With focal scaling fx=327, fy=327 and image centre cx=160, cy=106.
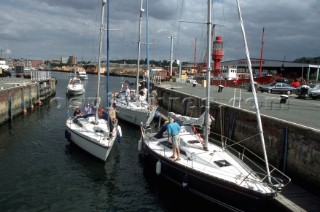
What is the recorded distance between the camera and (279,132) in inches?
614

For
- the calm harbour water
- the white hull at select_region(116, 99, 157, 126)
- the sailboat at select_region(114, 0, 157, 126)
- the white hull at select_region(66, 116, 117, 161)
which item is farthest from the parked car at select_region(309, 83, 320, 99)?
the white hull at select_region(66, 116, 117, 161)

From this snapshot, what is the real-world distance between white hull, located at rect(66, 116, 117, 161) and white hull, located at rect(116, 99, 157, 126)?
7057 millimetres

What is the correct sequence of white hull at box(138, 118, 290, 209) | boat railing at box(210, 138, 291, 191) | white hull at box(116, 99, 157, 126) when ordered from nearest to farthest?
1. white hull at box(138, 118, 290, 209)
2. boat railing at box(210, 138, 291, 191)
3. white hull at box(116, 99, 157, 126)

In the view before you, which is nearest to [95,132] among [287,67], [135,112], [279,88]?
[135,112]

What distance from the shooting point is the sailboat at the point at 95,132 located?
718 inches

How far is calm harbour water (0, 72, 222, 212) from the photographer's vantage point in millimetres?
13570

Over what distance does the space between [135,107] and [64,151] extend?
1047 cm

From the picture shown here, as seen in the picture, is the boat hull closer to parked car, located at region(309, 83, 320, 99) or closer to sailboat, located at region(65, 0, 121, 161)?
sailboat, located at region(65, 0, 121, 161)

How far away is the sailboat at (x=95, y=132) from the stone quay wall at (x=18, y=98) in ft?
36.5

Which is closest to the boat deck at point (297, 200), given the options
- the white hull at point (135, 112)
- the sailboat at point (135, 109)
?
the sailboat at point (135, 109)

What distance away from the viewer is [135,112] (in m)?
29.1

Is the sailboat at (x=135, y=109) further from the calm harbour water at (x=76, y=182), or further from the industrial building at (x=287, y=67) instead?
the industrial building at (x=287, y=67)

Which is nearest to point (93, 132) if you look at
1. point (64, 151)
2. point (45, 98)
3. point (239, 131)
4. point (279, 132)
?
point (64, 151)

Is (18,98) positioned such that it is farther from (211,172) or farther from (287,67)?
(287,67)
